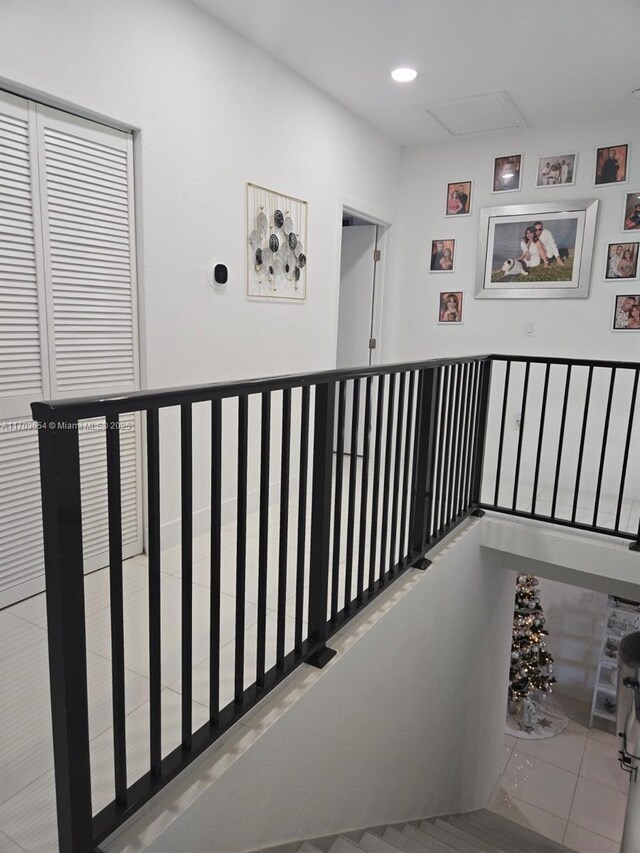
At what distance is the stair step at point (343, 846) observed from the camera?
1937mm

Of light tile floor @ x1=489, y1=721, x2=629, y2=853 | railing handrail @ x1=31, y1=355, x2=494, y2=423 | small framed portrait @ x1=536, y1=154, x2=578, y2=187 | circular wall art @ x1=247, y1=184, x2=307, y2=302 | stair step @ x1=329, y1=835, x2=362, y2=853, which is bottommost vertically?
light tile floor @ x1=489, y1=721, x2=629, y2=853

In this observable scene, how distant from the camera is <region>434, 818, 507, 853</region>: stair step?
10.0ft

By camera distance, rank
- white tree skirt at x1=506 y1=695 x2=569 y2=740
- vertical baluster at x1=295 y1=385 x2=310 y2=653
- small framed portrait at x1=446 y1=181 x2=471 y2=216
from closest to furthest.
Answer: vertical baluster at x1=295 y1=385 x2=310 y2=653
small framed portrait at x1=446 y1=181 x2=471 y2=216
white tree skirt at x1=506 y1=695 x2=569 y2=740

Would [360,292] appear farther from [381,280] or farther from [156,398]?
[156,398]

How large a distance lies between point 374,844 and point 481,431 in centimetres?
215

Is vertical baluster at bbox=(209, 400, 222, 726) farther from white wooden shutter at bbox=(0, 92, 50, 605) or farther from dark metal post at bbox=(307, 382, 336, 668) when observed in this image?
white wooden shutter at bbox=(0, 92, 50, 605)

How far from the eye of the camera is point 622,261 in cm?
388

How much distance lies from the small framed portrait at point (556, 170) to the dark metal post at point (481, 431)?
5.58 ft

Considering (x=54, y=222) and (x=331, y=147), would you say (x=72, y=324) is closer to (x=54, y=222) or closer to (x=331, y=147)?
(x=54, y=222)

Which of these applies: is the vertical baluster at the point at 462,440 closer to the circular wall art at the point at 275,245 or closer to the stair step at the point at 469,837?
the circular wall art at the point at 275,245

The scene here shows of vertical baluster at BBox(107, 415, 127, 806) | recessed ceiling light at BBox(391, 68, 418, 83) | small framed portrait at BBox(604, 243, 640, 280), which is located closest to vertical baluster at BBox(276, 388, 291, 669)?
vertical baluster at BBox(107, 415, 127, 806)

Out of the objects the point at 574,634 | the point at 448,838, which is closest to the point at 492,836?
the point at 448,838

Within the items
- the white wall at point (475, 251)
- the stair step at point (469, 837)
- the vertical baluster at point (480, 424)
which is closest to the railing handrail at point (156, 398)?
the vertical baluster at point (480, 424)

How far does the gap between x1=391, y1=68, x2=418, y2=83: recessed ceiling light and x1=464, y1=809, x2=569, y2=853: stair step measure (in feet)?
15.7
